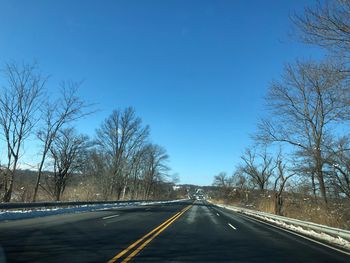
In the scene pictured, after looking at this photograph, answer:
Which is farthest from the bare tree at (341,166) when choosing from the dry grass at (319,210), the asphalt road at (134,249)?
the asphalt road at (134,249)

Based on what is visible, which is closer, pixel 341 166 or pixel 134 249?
pixel 134 249

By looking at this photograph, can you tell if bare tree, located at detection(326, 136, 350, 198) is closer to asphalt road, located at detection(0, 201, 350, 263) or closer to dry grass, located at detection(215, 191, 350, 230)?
dry grass, located at detection(215, 191, 350, 230)

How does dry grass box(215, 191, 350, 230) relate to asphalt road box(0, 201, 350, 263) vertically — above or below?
above

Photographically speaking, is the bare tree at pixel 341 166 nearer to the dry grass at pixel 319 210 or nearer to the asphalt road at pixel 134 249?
the dry grass at pixel 319 210

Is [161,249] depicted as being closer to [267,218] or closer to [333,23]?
[333,23]

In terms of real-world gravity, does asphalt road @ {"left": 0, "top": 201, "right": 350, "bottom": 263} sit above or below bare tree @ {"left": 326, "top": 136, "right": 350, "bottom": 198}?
below

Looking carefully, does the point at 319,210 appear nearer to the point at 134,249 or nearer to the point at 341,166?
the point at 341,166

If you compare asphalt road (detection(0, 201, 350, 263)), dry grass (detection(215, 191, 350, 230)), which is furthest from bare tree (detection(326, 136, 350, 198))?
asphalt road (detection(0, 201, 350, 263))

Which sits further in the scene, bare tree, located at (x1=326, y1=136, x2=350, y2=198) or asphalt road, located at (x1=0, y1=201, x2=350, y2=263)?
bare tree, located at (x1=326, y1=136, x2=350, y2=198)

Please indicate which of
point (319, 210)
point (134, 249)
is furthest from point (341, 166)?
point (134, 249)

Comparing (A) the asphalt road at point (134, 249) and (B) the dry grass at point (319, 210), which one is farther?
(B) the dry grass at point (319, 210)

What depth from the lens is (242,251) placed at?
11.0 m

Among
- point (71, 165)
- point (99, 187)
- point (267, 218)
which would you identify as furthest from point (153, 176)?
point (267, 218)

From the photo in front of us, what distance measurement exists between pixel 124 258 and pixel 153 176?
96946mm
